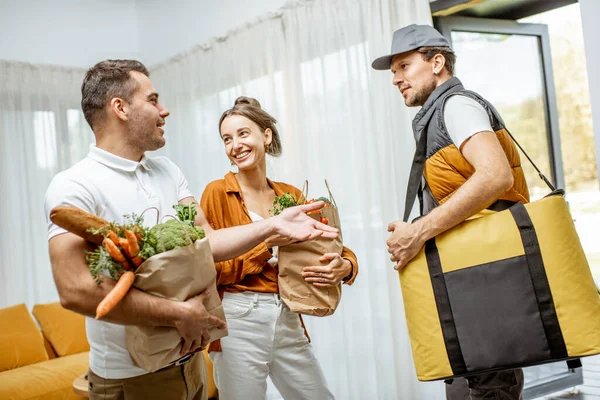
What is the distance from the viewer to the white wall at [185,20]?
4.54 m

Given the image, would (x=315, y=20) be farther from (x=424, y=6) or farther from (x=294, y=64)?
(x=424, y=6)

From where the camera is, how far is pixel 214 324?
1552 millimetres

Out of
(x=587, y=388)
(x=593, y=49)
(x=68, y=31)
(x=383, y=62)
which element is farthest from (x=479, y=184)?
(x=68, y=31)

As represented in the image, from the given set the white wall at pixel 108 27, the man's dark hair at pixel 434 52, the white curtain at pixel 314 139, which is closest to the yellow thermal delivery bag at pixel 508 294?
the man's dark hair at pixel 434 52

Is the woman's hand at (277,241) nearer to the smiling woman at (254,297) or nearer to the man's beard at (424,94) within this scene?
the smiling woman at (254,297)

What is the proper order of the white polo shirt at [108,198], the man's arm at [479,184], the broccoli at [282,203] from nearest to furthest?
the white polo shirt at [108,198] < the man's arm at [479,184] < the broccoli at [282,203]

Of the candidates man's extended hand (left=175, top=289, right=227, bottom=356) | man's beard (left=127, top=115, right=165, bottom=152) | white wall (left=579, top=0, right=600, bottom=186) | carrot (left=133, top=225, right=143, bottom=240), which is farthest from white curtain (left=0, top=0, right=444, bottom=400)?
carrot (left=133, top=225, right=143, bottom=240)

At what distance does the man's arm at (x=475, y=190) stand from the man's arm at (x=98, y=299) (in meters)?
0.68

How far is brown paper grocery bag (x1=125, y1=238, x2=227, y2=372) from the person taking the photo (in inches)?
55.4

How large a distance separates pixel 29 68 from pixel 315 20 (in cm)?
248

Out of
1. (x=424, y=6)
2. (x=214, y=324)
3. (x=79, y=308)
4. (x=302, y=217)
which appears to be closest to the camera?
(x=79, y=308)

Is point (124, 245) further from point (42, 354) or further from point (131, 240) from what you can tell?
point (42, 354)

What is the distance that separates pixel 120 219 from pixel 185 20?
12.6 feet

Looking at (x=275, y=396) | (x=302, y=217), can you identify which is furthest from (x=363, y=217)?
(x=302, y=217)
